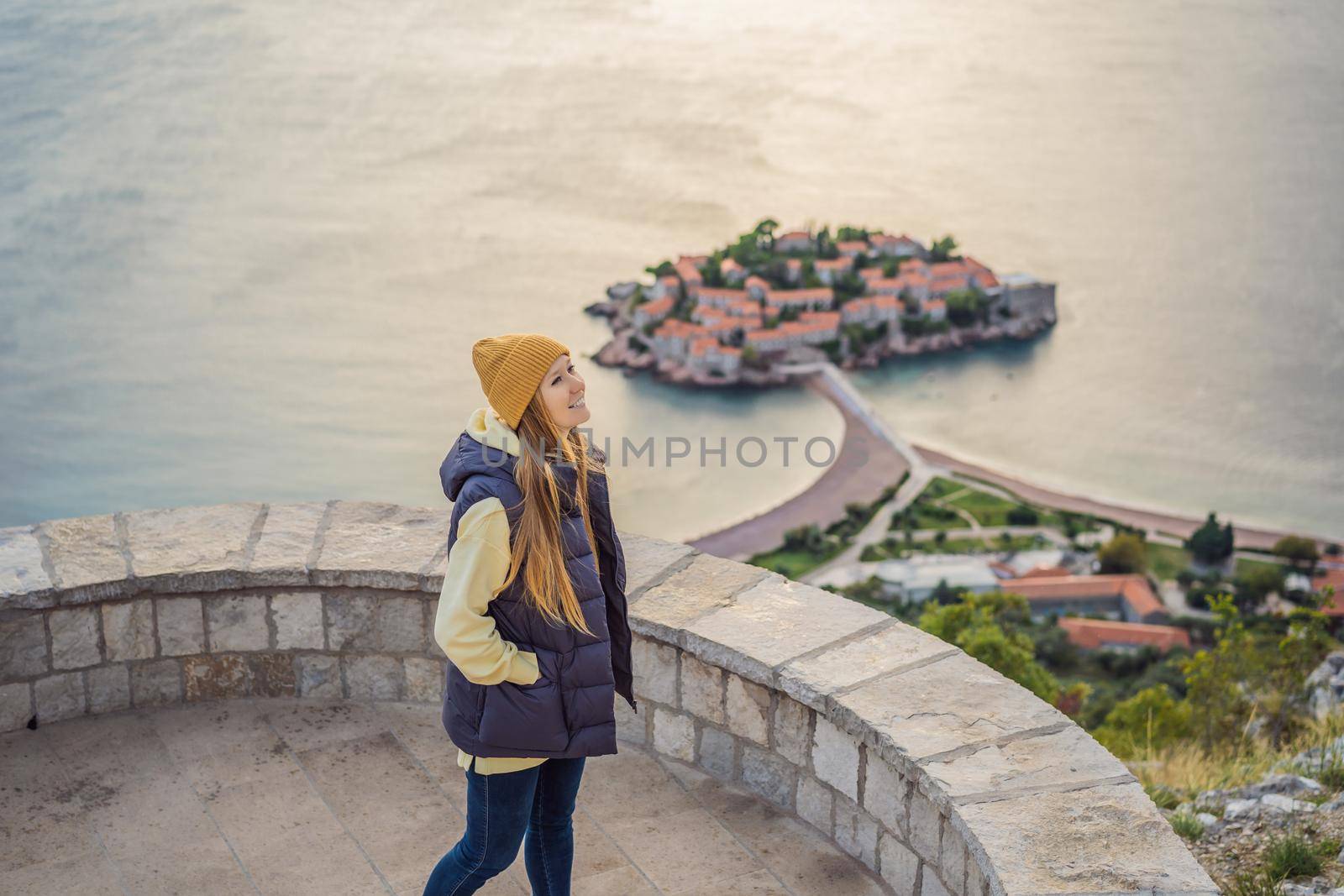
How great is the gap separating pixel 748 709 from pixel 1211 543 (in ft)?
107

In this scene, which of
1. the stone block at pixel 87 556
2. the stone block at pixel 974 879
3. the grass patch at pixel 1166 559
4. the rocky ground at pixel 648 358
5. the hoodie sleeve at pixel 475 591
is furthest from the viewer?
the rocky ground at pixel 648 358

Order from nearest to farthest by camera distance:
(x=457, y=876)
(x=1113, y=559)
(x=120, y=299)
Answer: (x=457, y=876) → (x=1113, y=559) → (x=120, y=299)

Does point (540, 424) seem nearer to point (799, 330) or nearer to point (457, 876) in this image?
point (457, 876)

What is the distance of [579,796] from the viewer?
3.10 meters

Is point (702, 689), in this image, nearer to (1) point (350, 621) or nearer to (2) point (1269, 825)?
(1) point (350, 621)

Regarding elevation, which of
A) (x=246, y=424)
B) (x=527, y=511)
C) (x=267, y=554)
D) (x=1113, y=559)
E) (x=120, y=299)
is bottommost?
(x=1113, y=559)

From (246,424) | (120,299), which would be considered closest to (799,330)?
(246,424)

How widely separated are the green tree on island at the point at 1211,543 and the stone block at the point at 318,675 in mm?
32507

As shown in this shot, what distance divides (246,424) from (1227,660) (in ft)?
96.9

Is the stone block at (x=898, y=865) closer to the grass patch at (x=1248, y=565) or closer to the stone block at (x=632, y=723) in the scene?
the stone block at (x=632, y=723)

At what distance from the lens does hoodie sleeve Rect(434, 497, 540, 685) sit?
6.93 feet

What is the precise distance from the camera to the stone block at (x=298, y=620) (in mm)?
3355

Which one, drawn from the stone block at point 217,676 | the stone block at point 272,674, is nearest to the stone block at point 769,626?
the stone block at point 272,674

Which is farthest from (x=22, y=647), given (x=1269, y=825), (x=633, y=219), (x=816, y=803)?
(x=633, y=219)
